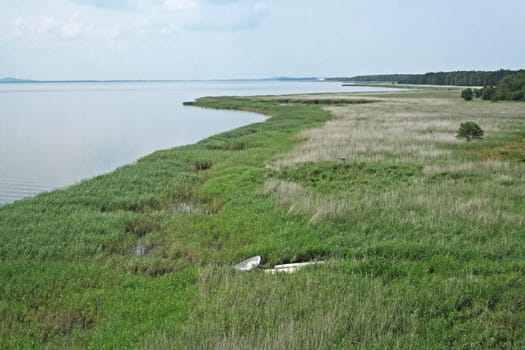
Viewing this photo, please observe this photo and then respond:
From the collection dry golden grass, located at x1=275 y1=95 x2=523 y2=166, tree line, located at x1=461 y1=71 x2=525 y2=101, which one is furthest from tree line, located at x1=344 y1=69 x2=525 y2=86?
dry golden grass, located at x1=275 y1=95 x2=523 y2=166

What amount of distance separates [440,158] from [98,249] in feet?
55.0

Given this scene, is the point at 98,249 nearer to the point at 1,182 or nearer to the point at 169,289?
the point at 169,289

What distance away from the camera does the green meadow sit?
248 inches

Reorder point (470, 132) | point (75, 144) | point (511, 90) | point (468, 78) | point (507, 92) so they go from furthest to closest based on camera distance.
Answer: point (468, 78) → point (511, 90) → point (507, 92) → point (75, 144) → point (470, 132)

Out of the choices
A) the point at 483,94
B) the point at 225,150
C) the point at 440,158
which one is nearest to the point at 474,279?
the point at 440,158

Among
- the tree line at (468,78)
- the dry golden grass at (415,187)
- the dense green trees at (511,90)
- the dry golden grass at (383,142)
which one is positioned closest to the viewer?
the dry golden grass at (415,187)

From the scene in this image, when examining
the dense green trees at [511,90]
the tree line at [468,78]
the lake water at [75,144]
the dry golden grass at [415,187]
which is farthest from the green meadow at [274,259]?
the tree line at [468,78]

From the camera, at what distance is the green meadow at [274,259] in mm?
6305

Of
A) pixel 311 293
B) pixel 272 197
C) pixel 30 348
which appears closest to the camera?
pixel 30 348

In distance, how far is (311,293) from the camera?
7.32 metres

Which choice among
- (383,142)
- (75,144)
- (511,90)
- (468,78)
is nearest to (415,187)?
(383,142)

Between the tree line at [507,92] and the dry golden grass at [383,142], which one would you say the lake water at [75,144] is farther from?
the tree line at [507,92]

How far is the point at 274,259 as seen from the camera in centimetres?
945

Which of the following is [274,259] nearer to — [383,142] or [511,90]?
[383,142]
